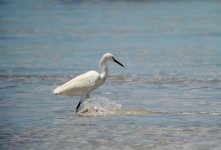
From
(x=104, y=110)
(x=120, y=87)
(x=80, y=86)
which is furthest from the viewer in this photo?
(x=120, y=87)

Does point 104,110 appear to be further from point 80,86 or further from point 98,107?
point 80,86

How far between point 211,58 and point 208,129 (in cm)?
990

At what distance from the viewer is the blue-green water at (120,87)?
1094 centimetres

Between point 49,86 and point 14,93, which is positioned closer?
point 14,93

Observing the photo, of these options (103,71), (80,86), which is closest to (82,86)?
(80,86)

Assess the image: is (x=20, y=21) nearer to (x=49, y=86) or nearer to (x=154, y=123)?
(x=49, y=86)

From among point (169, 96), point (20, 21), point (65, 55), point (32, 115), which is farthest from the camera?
point (20, 21)

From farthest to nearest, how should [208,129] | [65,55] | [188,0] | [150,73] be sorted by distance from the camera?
[188,0] < [65,55] < [150,73] < [208,129]

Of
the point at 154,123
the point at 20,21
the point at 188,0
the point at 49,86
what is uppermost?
the point at 154,123

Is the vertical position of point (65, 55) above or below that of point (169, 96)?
below

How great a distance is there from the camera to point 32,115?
12750 millimetres

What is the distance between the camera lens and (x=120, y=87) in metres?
16.2

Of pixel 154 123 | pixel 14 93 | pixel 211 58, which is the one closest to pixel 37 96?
pixel 14 93

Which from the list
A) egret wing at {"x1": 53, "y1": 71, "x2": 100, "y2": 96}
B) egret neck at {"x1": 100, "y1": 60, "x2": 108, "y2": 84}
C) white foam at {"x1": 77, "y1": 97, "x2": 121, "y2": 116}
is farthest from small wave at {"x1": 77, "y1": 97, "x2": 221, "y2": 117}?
egret neck at {"x1": 100, "y1": 60, "x2": 108, "y2": 84}
